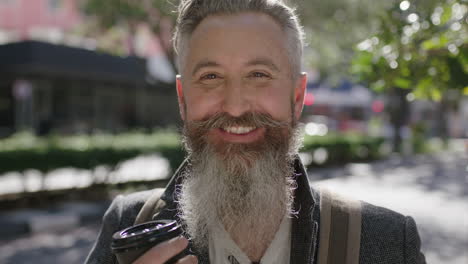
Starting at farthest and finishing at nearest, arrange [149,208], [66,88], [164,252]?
[66,88] < [149,208] < [164,252]

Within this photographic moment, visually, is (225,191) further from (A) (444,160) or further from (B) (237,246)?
(A) (444,160)

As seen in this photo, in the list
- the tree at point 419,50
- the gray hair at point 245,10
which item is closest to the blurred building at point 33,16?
the tree at point 419,50

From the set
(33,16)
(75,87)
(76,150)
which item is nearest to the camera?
(76,150)

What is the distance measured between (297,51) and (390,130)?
22.6m

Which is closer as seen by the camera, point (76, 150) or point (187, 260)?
point (187, 260)

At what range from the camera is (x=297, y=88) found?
1511mm

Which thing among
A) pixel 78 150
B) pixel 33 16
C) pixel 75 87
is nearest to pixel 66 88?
pixel 75 87

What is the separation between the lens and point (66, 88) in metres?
23.1

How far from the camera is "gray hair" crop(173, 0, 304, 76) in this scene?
1.41 metres

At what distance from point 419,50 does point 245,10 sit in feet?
3.38

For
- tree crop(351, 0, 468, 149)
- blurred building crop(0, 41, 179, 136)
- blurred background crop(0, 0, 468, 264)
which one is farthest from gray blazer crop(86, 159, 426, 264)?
blurred building crop(0, 41, 179, 136)

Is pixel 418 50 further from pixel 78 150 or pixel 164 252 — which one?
pixel 78 150

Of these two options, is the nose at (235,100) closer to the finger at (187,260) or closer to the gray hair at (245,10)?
the gray hair at (245,10)

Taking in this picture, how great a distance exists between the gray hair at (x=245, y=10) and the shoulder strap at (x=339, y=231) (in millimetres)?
463
